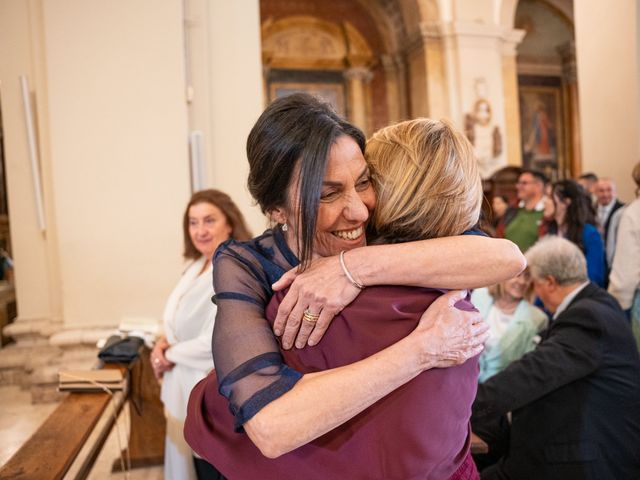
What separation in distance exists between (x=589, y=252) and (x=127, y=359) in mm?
3833

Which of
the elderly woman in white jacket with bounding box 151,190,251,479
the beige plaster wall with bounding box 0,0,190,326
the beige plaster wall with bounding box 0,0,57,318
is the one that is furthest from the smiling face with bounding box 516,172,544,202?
the beige plaster wall with bounding box 0,0,57,318

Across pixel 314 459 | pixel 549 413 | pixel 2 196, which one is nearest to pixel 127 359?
pixel 549 413

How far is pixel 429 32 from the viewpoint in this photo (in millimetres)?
11758

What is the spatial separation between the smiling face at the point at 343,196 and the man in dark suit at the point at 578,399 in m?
1.55

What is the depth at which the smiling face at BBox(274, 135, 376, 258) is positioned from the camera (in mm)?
1292

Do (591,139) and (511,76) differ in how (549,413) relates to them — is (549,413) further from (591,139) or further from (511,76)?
(511,76)

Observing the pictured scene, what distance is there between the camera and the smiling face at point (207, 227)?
3.49 metres

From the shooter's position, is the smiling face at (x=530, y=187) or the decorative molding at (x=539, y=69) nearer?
the smiling face at (x=530, y=187)

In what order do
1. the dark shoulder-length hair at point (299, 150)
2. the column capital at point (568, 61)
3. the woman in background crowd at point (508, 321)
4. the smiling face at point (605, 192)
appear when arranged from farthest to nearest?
1. the column capital at point (568, 61)
2. the smiling face at point (605, 192)
3. the woman in background crowd at point (508, 321)
4. the dark shoulder-length hair at point (299, 150)

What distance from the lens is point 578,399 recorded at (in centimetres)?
259

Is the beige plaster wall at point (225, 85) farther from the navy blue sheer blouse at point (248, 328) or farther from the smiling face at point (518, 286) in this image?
the navy blue sheer blouse at point (248, 328)

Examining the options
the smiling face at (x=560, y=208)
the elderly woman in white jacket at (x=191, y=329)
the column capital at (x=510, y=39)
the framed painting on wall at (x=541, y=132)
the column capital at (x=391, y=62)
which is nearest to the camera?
the elderly woman in white jacket at (x=191, y=329)

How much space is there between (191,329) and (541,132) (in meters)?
16.6

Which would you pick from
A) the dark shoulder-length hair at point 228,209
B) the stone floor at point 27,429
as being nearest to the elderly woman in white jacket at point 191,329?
the dark shoulder-length hair at point 228,209
